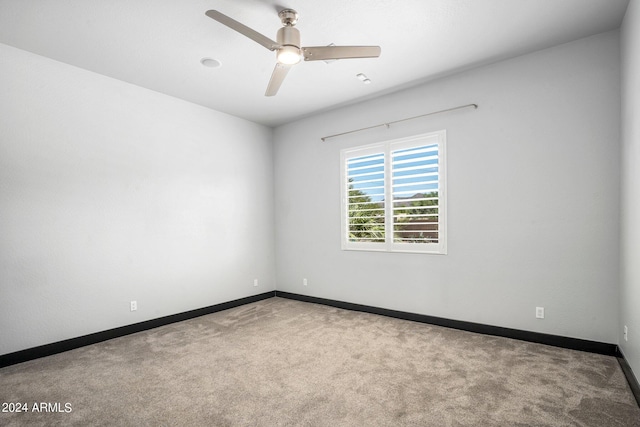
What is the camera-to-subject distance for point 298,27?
8.77 ft

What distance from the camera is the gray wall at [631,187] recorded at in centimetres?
219

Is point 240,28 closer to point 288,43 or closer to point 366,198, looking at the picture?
point 288,43

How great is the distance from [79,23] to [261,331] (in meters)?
3.36

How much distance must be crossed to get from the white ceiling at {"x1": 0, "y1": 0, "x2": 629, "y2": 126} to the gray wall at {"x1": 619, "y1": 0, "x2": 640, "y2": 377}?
1.18 ft

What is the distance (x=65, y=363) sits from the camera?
112 inches

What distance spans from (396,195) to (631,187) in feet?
7.08

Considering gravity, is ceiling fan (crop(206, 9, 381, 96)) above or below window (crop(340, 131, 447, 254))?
above

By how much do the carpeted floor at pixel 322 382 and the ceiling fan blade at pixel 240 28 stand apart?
252 centimetres

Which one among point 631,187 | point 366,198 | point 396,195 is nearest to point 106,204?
point 366,198

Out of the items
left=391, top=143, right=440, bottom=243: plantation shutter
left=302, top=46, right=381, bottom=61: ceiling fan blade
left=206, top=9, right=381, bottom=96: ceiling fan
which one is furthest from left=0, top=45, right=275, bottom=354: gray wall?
left=302, top=46, right=381, bottom=61: ceiling fan blade

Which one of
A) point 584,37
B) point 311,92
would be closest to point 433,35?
point 584,37

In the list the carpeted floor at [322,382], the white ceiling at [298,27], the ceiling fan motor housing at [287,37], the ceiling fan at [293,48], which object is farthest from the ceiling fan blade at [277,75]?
the carpeted floor at [322,382]

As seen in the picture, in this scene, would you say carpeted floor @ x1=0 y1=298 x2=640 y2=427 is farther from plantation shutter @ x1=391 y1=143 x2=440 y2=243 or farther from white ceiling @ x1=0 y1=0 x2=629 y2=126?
white ceiling @ x1=0 y1=0 x2=629 y2=126

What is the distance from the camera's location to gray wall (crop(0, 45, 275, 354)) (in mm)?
2939
